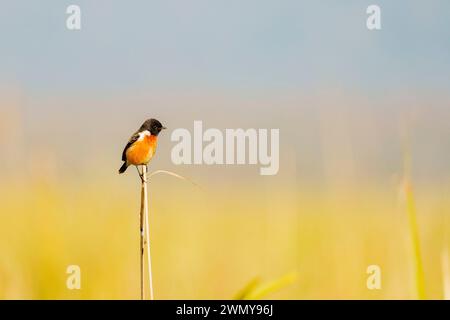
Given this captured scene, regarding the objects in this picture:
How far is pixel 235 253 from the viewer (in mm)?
4570

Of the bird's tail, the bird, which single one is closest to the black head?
the bird

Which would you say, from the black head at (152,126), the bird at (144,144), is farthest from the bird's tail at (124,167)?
the black head at (152,126)

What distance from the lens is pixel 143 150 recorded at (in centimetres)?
300

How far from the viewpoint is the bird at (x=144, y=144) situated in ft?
9.86

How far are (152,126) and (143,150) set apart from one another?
9 centimetres

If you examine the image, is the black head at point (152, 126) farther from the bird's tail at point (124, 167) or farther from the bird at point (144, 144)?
the bird's tail at point (124, 167)

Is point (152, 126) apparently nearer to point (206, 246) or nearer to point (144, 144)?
point (144, 144)

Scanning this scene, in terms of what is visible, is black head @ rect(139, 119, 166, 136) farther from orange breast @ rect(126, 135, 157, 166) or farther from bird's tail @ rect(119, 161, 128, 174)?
bird's tail @ rect(119, 161, 128, 174)

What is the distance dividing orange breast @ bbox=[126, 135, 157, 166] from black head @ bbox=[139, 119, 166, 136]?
0.06 ft

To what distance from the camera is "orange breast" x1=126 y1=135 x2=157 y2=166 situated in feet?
9.84

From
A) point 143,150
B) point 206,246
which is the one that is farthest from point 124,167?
point 206,246
